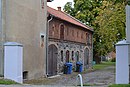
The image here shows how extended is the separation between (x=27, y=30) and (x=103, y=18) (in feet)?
52.4

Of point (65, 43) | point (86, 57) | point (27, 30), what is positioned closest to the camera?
point (27, 30)

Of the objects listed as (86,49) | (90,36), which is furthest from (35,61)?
(90,36)

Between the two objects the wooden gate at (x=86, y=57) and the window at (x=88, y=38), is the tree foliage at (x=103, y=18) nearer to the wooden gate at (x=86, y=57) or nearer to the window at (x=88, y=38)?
the window at (x=88, y=38)

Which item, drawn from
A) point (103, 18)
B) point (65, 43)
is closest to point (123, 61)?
point (65, 43)

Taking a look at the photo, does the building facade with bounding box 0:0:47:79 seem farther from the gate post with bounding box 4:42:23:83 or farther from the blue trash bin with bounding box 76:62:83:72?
the blue trash bin with bounding box 76:62:83:72

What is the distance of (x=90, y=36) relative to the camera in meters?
48.6

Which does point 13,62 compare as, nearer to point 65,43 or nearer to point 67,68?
point 67,68

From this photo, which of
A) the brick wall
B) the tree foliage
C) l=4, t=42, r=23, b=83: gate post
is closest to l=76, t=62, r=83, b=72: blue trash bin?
the brick wall

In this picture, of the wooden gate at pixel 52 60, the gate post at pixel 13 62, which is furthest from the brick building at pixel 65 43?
the gate post at pixel 13 62

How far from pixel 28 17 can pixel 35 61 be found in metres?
3.49

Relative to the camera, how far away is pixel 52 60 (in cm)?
3106

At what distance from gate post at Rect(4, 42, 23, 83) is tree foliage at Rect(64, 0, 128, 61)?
5868mm

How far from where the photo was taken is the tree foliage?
35.9 metres

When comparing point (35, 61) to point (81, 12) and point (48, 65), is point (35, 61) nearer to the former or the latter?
point (48, 65)
